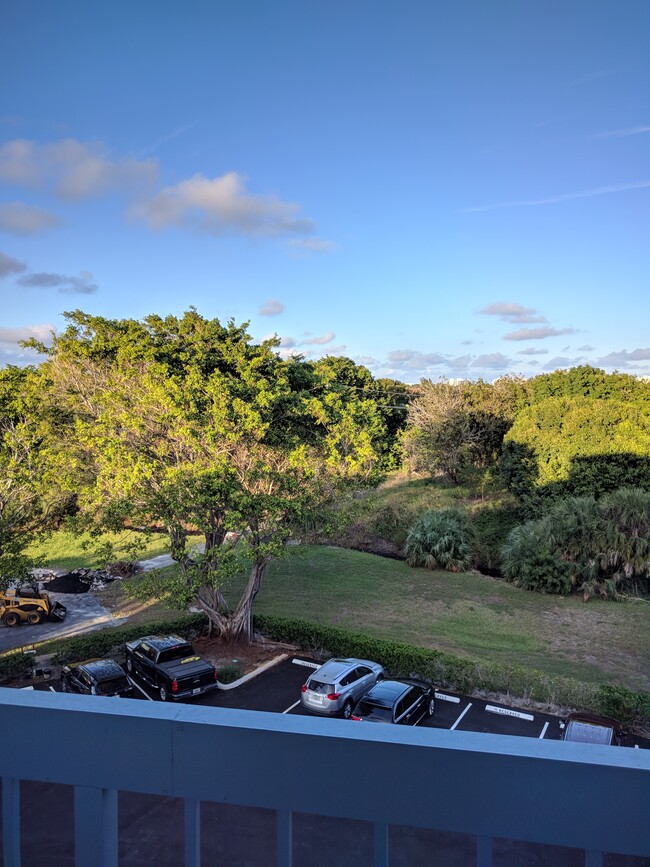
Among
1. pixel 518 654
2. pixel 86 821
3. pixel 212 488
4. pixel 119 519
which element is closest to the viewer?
pixel 86 821

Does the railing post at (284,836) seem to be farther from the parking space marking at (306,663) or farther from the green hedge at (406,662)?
the parking space marking at (306,663)

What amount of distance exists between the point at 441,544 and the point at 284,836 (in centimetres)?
2256

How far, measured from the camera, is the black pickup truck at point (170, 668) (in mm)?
11461

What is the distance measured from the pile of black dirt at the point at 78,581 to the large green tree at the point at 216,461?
20.3 ft

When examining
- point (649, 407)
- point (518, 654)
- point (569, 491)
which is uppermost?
point (649, 407)

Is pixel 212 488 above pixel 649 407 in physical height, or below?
below

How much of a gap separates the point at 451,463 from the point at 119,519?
2235cm

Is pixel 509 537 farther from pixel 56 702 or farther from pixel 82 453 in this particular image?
pixel 56 702

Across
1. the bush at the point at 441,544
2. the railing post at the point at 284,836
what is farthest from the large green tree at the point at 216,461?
the railing post at the point at 284,836

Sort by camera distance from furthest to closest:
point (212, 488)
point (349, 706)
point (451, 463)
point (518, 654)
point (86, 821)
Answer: point (451, 463), point (518, 654), point (212, 488), point (349, 706), point (86, 821)

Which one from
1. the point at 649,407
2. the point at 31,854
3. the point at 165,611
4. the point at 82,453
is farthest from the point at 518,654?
the point at 649,407

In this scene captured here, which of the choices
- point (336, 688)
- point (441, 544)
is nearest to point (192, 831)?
point (336, 688)

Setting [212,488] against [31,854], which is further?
[212,488]

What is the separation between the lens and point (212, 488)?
40.1 feet
